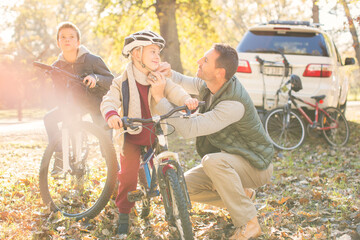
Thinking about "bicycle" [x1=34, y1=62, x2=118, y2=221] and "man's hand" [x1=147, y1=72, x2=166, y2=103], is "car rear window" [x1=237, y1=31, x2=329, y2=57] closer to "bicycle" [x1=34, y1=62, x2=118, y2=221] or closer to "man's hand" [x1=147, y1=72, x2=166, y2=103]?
"bicycle" [x1=34, y1=62, x2=118, y2=221]

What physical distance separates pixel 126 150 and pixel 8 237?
123cm

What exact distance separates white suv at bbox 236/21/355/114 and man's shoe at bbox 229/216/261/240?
4.44m

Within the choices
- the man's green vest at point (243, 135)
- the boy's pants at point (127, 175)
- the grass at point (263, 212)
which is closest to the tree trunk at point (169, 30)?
the grass at point (263, 212)

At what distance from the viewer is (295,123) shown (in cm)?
774

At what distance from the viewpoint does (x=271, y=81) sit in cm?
765

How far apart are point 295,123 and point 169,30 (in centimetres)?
431

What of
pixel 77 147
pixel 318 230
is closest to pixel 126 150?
pixel 77 147

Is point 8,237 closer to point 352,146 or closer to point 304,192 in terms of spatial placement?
point 304,192

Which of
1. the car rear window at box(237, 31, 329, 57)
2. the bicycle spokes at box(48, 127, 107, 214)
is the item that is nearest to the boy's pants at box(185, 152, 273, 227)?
the bicycle spokes at box(48, 127, 107, 214)

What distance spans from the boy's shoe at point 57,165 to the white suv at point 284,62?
4482 mm

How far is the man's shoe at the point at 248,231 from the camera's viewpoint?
3.43m

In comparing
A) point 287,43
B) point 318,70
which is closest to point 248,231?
point 318,70

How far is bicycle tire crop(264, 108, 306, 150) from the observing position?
296 inches

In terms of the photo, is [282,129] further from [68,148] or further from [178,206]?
[178,206]
